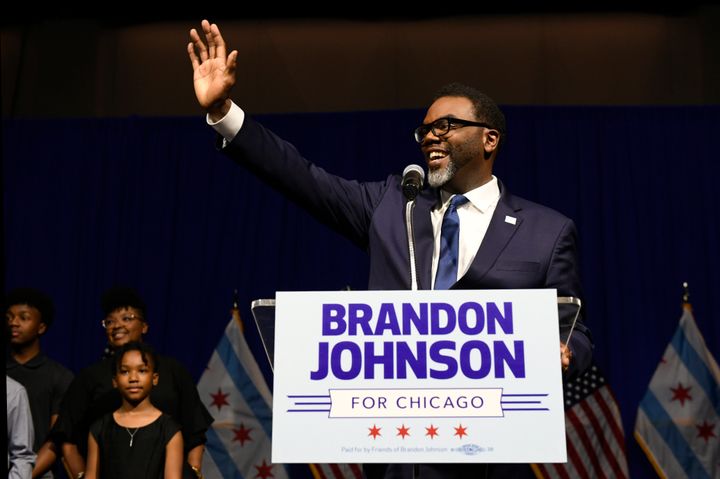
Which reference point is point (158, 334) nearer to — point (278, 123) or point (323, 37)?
point (278, 123)

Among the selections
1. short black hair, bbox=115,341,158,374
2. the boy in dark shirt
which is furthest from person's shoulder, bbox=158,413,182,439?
the boy in dark shirt

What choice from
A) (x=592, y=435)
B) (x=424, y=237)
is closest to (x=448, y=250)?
(x=424, y=237)

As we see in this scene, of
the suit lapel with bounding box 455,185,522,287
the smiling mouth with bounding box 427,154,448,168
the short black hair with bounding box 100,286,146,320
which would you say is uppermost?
the short black hair with bounding box 100,286,146,320

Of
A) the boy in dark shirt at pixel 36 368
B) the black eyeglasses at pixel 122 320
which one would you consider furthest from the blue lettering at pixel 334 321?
the black eyeglasses at pixel 122 320

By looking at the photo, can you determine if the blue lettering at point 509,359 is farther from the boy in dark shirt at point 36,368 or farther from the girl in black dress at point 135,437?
the boy in dark shirt at point 36,368

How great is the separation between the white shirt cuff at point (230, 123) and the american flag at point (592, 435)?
383 cm

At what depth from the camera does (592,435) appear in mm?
5426

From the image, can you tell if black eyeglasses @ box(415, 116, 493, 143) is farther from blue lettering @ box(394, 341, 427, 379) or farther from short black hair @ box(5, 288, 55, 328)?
short black hair @ box(5, 288, 55, 328)

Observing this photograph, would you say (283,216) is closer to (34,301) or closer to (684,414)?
(34,301)

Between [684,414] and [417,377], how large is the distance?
430 cm

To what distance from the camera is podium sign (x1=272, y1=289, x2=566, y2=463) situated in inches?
60.4

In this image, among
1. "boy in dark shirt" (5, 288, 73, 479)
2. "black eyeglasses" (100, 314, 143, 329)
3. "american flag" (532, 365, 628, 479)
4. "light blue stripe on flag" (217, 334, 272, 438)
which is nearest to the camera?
"boy in dark shirt" (5, 288, 73, 479)

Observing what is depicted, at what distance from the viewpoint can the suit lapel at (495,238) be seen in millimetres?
1873

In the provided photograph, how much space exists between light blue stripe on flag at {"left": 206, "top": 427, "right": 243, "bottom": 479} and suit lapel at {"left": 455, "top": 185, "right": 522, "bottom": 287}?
3851mm
